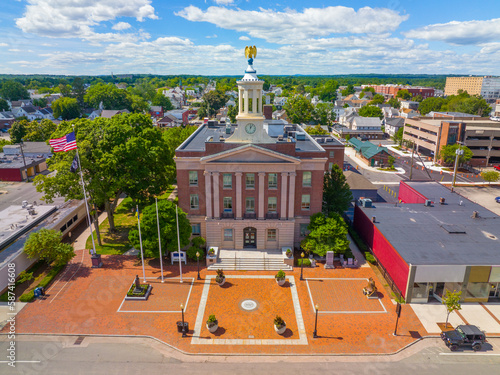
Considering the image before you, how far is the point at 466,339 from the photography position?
27.6m

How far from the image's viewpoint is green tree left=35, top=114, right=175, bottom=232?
40.4m

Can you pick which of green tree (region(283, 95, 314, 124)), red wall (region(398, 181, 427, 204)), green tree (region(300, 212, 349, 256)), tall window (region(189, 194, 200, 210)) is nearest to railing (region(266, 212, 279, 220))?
green tree (region(300, 212, 349, 256))

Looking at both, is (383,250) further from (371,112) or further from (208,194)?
(371,112)

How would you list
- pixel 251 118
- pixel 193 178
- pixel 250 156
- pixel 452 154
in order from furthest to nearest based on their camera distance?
pixel 452 154 → pixel 193 178 → pixel 251 118 → pixel 250 156

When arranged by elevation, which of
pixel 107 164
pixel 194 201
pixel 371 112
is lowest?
pixel 194 201

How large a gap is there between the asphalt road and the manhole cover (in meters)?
6.35

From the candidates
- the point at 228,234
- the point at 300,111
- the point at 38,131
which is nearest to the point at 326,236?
the point at 228,234

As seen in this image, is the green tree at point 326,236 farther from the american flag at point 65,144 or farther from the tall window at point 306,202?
the american flag at point 65,144

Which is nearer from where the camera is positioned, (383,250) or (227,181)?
(383,250)

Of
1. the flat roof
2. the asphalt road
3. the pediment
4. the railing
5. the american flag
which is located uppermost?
the american flag

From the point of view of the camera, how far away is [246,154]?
133ft

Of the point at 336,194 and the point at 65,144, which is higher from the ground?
the point at 65,144

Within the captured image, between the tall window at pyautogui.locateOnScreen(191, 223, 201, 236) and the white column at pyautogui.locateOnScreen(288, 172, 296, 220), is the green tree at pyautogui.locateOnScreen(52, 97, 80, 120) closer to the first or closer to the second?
the tall window at pyautogui.locateOnScreen(191, 223, 201, 236)

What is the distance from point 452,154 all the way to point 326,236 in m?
Result: 63.2
